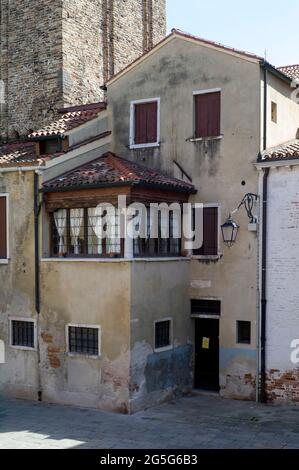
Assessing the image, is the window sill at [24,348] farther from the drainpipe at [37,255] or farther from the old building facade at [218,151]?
the old building facade at [218,151]

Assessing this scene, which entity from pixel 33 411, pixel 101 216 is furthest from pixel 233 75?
pixel 33 411

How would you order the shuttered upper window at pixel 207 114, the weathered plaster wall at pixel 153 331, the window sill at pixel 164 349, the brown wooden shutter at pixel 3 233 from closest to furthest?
the weathered plaster wall at pixel 153 331, the window sill at pixel 164 349, the shuttered upper window at pixel 207 114, the brown wooden shutter at pixel 3 233

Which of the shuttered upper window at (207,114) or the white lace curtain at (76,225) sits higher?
the shuttered upper window at (207,114)

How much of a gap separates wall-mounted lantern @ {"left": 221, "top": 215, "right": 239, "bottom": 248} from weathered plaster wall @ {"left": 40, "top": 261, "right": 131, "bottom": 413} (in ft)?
10.3

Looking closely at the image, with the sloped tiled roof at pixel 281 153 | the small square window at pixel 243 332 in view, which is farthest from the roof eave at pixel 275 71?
the small square window at pixel 243 332

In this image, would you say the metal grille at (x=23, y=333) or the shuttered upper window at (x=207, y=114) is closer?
the metal grille at (x=23, y=333)

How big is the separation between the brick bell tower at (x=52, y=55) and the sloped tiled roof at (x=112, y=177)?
6.77m

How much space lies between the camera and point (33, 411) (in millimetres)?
15484

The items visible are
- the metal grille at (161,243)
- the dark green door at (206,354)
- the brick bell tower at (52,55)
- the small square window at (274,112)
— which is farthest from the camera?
the brick bell tower at (52,55)

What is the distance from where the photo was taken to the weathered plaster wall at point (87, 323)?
595 inches

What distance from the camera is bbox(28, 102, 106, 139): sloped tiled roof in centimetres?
1756

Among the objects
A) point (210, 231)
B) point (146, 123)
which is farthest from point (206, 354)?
point (146, 123)

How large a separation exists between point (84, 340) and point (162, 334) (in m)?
2.10

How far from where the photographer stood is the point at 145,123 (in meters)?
18.0
